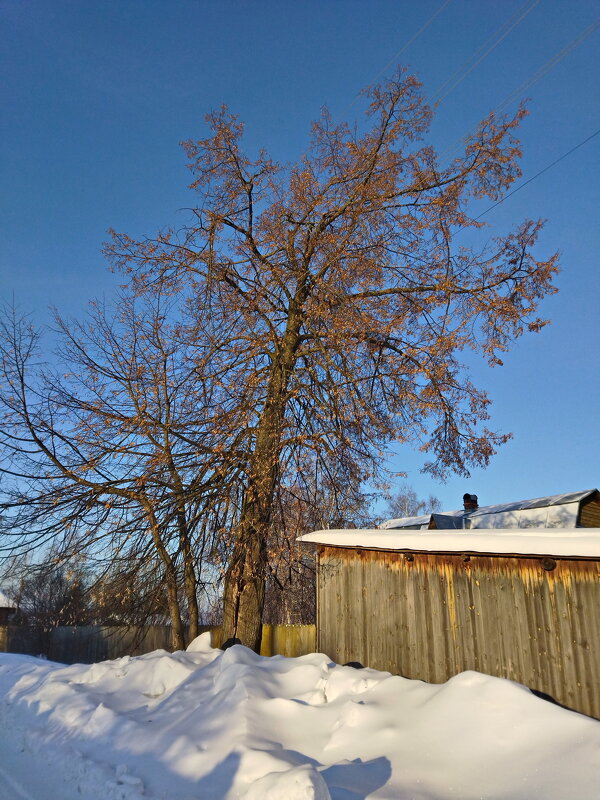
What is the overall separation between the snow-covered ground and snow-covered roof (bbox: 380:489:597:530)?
980 cm

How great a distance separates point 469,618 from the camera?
7.51 meters

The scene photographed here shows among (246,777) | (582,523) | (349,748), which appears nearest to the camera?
(246,777)

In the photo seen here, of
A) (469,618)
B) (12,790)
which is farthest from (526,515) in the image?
(12,790)

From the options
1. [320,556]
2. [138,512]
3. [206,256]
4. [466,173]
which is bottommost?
[320,556]

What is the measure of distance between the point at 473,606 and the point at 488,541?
93cm

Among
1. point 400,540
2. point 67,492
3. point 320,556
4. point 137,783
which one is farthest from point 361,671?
point 67,492

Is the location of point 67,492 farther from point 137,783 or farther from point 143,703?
point 137,783

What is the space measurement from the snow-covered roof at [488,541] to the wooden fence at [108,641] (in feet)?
17.0

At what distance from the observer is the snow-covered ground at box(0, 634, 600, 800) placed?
4.55 m

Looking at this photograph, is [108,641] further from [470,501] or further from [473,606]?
[473,606]

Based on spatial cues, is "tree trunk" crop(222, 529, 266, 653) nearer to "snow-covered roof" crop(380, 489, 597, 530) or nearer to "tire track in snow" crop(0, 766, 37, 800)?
"tire track in snow" crop(0, 766, 37, 800)

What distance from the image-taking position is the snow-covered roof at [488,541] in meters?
6.41

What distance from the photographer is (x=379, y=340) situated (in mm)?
12297

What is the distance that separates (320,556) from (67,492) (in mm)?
4757
